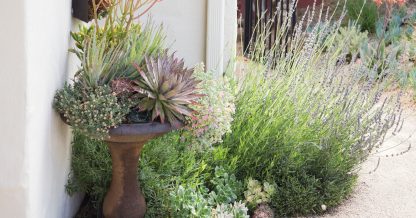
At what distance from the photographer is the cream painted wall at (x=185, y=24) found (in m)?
5.14

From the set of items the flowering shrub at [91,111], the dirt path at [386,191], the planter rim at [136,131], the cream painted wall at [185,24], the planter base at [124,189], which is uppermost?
the cream painted wall at [185,24]

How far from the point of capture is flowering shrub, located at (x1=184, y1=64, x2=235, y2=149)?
13.7 feet

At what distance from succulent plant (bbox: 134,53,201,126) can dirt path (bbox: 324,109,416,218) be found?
1506 millimetres

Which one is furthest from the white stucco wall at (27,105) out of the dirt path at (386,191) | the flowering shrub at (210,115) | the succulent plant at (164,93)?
the dirt path at (386,191)

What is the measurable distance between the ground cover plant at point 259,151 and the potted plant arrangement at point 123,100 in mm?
245

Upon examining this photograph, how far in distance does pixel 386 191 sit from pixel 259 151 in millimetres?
1027

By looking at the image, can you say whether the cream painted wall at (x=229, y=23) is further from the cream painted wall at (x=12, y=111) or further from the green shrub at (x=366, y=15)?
the green shrub at (x=366, y=15)

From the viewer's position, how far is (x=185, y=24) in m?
5.19

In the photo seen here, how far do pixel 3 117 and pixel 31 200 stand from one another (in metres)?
0.40

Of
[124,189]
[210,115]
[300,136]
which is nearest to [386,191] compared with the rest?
[300,136]

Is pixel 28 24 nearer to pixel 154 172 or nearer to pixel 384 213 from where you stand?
pixel 154 172

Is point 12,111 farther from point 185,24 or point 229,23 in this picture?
point 229,23

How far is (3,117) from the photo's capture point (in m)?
3.12

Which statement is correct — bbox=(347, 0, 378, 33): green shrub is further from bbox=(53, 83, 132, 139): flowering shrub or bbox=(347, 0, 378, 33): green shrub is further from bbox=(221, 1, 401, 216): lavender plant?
bbox=(53, 83, 132, 139): flowering shrub
